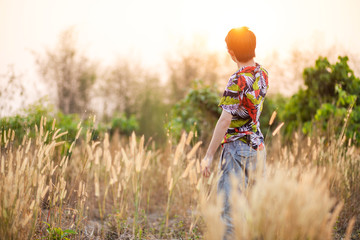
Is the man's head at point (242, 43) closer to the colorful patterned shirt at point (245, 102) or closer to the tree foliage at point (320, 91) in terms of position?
the colorful patterned shirt at point (245, 102)

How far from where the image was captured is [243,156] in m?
2.42

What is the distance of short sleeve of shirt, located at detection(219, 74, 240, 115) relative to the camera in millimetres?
2332

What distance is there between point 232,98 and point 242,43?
1.37 feet

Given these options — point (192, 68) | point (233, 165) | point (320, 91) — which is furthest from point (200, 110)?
point (192, 68)

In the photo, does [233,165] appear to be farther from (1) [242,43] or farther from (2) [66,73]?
(2) [66,73]

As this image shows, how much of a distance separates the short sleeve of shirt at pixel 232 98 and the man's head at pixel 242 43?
19 centimetres

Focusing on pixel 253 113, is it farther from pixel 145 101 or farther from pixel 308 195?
pixel 145 101

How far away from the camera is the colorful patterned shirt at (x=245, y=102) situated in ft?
7.71

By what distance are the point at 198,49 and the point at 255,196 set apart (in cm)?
2052

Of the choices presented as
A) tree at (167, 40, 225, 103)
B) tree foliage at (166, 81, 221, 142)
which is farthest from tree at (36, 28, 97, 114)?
tree foliage at (166, 81, 221, 142)

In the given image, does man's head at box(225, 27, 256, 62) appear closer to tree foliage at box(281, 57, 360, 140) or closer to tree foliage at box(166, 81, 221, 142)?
tree foliage at box(166, 81, 221, 142)

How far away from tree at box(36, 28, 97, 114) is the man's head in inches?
728

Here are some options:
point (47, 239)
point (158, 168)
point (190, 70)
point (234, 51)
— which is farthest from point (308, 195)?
point (190, 70)

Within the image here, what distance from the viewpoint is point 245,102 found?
2.40 meters
